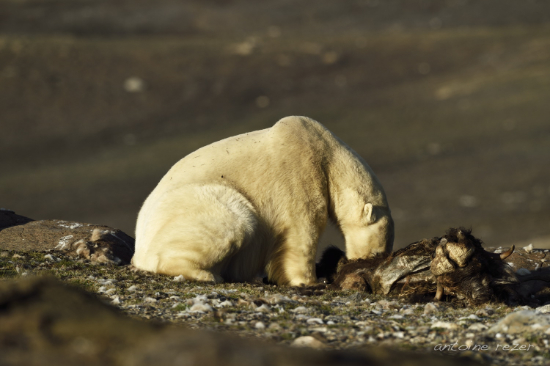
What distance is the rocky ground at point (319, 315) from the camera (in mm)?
4895

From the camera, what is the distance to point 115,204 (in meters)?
40.4

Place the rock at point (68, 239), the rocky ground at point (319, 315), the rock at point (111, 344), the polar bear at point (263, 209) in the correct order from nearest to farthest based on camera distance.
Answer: the rock at point (111, 344) → the rocky ground at point (319, 315) → the polar bear at point (263, 209) → the rock at point (68, 239)

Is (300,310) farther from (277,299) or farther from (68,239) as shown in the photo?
(68,239)

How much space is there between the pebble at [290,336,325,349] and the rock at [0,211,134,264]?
5.62 metres

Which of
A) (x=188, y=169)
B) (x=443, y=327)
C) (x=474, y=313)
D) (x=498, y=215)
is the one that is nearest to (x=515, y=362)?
(x=443, y=327)

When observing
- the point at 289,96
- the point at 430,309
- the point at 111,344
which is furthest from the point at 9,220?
the point at 289,96

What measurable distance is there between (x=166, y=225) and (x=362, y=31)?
2774 inches

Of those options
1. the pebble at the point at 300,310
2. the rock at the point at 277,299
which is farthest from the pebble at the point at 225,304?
the pebble at the point at 300,310

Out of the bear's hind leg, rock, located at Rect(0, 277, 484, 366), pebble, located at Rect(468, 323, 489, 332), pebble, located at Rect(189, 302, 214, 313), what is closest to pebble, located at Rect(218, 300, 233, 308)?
pebble, located at Rect(189, 302, 214, 313)

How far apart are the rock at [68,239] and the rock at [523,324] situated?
6.23 meters

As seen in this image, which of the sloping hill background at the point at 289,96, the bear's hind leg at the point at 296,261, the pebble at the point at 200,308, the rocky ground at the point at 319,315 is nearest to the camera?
the rocky ground at the point at 319,315

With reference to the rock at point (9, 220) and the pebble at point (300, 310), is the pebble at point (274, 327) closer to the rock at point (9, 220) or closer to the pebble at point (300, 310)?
the pebble at point (300, 310)

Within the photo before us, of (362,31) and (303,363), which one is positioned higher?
(362,31)

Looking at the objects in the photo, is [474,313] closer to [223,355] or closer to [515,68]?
[223,355]
